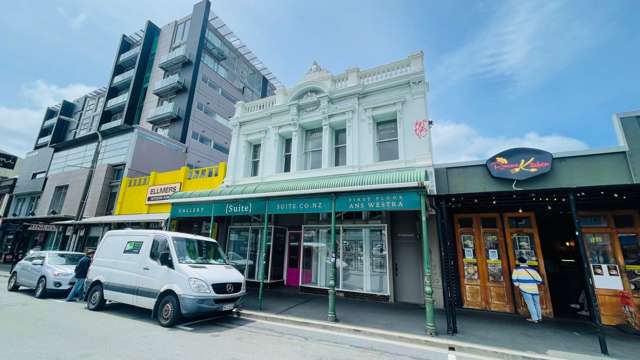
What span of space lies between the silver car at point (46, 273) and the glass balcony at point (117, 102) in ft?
86.1

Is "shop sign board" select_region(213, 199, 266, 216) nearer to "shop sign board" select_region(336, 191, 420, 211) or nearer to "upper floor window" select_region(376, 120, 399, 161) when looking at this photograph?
"shop sign board" select_region(336, 191, 420, 211)

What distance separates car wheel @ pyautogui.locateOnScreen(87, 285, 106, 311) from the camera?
7617 millimetres

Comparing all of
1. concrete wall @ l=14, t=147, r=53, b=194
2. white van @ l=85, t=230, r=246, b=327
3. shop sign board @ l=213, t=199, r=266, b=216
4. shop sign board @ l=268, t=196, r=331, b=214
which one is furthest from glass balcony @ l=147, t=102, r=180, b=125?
shop sign board @ l=268, t=196, r=331, b=214

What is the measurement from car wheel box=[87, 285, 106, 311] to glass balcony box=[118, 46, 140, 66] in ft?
117

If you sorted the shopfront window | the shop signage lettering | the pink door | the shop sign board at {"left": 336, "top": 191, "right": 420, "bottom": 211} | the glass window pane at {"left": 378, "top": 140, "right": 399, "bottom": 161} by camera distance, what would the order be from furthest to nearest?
1. the shop signage lettering
2. the pink door
3. the glass window pane at {"left": 378, "top": 140, "right": 399, "bottom": 161}
4. the shopfront window
5. the shop sign board at {"left": 336, "top": 191, "right": 420, "bottom": 211}

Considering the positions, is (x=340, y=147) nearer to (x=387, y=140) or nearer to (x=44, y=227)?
(x=387, y=140)

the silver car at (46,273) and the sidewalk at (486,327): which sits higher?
the silver car at (46,273)

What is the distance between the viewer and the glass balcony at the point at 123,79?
3206cm

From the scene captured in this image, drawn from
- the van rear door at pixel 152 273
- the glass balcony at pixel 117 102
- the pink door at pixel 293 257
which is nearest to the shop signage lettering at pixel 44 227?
the van rear door at pixel 152 273

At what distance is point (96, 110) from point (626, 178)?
5075 centimetres

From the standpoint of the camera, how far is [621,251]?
7.45 m

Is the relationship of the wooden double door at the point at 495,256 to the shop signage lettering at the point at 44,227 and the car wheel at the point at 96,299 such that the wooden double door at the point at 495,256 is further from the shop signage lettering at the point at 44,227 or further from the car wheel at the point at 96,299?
the shop signage lettering at the point at 44,227

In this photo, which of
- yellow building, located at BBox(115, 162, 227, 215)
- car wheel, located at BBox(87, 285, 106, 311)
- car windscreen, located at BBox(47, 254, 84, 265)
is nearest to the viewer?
car wheel, located at BBox(87, 285, 106, 311)

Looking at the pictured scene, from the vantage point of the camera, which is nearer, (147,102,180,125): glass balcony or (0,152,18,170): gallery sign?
(147,102,180,125): glass balcony
